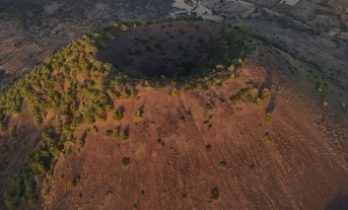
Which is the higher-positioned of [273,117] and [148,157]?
[273,117]

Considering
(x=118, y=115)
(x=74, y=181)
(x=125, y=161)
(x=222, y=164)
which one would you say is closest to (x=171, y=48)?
(x=118, y=115)

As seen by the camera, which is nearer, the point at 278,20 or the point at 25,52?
the point at 25,52

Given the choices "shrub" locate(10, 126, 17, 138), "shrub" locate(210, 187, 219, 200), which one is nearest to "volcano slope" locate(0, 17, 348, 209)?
"shrub" locate(210, 187, 219, 200)

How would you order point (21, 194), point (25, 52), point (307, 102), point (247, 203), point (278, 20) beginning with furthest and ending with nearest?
point (278, 20)
point (25, 52)
point (307, 102)
point (21, 194)
point (247, 203)

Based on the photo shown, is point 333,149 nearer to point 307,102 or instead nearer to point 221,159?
point 307,102

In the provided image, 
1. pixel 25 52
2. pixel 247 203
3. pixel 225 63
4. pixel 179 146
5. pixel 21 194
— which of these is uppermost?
pixel 225 63

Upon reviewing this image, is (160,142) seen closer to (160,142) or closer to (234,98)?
(160,142)

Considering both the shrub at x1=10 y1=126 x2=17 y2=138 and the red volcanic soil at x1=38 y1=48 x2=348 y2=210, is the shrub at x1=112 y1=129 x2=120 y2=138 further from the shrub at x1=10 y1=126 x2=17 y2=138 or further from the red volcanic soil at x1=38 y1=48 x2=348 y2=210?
the shrub at x1=10 y1=126 x2=17 y2=138

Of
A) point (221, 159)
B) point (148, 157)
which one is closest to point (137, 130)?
point (148, 157)
